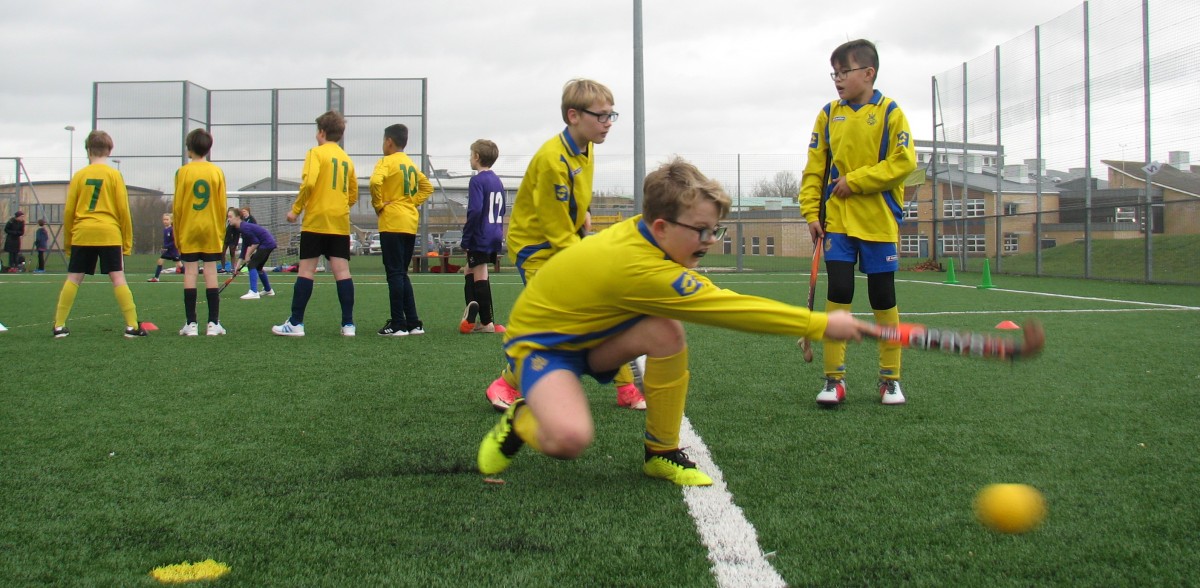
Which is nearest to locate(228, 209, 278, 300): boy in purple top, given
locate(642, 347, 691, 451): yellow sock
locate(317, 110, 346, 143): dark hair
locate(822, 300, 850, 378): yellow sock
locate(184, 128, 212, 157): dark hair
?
locate(184, 128, 212, 157): dark hair

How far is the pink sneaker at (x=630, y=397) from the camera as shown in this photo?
13.5 feet

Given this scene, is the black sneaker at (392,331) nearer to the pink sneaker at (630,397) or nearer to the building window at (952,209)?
the pink sneaker at (630,397)

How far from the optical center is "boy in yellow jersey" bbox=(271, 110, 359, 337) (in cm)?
689

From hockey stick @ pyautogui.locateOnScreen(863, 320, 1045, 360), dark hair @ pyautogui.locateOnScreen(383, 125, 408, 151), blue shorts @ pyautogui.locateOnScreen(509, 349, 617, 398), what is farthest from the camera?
dark hair @ pyautogui.locateOnScreen(383, 125, 408, 151)

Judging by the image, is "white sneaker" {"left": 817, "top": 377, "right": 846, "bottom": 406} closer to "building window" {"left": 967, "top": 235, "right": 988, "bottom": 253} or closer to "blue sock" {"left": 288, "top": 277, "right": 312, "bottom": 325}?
"blue sock" {"left": 288, "top": 277, "right": 312, "bottom": 325}

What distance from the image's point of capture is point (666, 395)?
295 cm

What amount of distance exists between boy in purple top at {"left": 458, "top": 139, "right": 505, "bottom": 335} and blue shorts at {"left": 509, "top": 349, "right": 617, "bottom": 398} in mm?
4342

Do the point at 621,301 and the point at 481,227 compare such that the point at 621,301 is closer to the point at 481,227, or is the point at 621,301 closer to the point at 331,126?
the point at 481,227

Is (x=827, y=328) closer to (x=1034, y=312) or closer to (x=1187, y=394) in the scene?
(x=1187, y=394)

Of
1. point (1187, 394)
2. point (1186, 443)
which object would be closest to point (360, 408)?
point (1186, 443)

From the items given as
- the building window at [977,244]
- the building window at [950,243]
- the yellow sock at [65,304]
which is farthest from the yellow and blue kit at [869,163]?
the building window at [950,243]

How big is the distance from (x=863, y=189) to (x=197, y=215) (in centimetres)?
552

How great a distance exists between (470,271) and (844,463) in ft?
16.1

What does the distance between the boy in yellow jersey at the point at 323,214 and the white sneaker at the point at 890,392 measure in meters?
4.54
